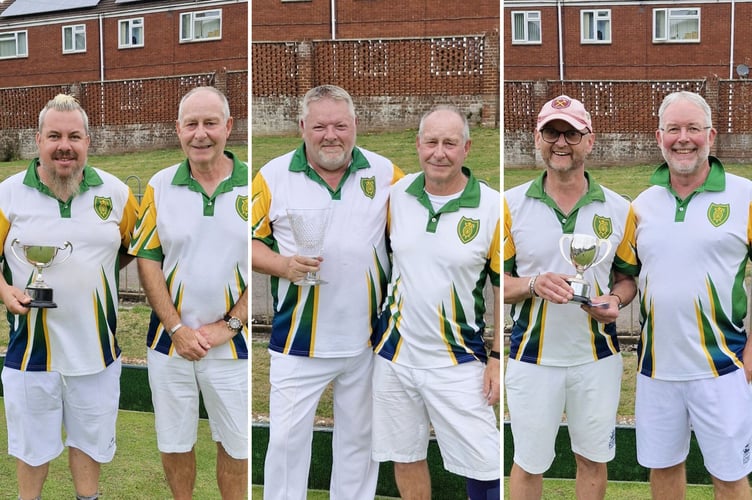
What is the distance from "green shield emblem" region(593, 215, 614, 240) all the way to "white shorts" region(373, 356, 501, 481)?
0.61m

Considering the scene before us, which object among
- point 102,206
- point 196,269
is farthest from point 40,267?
point 196,269

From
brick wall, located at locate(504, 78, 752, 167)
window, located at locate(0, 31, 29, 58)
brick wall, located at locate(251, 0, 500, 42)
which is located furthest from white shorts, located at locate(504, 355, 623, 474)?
window, located at locate(0, 31, 29, 58)

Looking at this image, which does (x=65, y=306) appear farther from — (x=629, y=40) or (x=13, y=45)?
(x=629, y=40)

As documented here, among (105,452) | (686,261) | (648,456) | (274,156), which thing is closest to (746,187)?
(686,261)

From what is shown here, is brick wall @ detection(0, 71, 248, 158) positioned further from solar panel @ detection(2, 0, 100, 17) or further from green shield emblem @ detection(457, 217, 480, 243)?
green shield emblem @ detection(457, 217, 480, 243)

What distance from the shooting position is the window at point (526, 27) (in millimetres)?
3020


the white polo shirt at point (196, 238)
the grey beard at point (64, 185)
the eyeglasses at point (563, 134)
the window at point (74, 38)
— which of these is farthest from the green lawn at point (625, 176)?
the window at point (74, 38)

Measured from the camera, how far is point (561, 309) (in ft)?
9.48

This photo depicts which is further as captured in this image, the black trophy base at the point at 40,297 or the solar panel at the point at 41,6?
the solar panel at the point at 41,6

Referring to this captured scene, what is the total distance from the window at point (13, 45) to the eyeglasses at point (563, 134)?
6.47ft

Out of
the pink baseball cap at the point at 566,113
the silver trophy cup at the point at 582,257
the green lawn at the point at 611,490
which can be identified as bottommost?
the green lawn at the point at 611,490

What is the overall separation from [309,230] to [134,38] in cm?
108

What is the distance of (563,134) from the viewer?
9.38 feet

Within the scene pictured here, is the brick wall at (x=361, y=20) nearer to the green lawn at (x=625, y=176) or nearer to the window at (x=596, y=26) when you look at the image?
the window at (x=596, y=26)
